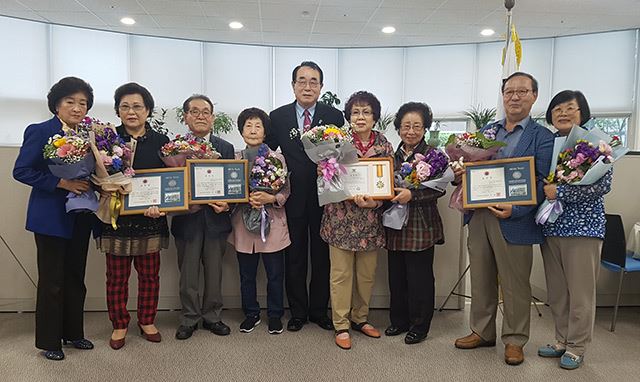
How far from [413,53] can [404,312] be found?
807cm

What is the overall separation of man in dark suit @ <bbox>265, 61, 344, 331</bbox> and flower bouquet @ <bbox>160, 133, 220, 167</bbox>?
1.49 feet

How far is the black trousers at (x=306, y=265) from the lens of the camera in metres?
2.98

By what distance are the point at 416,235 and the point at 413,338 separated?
661 mm

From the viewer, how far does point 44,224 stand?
2.46 m

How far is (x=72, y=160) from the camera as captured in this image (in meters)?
2.34

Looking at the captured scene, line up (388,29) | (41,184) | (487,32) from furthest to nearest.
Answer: (487,32) → (388,29) → (41,184)

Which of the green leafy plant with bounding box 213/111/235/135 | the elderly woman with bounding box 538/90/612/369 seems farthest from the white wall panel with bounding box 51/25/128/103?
the elderly woman with bounding box 538/90/612/369

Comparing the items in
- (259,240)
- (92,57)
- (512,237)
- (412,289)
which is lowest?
(412,289)

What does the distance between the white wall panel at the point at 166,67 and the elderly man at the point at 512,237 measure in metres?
8.05

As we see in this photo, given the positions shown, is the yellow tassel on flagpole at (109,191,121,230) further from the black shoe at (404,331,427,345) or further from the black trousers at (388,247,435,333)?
the black shoe at (404,331,427,345)

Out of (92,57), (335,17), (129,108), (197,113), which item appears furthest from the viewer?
(92,57)

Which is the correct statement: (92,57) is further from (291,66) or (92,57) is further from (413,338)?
(413,338)

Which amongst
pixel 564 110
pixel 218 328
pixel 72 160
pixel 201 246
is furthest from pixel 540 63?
pixel 72 160

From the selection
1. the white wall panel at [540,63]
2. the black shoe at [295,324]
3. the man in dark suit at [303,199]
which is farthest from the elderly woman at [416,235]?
the white wall panel at [540,63]
